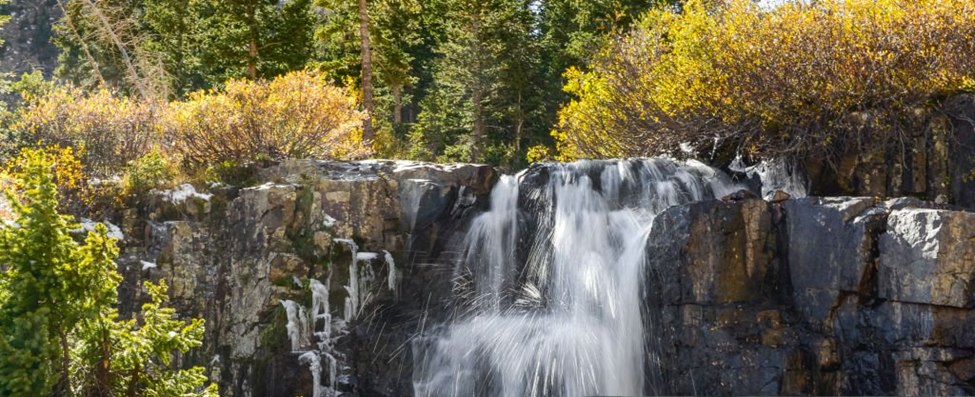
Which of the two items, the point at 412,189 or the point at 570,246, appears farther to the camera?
the point at 412,189

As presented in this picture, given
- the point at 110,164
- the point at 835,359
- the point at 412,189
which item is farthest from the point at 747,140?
the point at 110,164

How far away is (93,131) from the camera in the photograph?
14.0 m

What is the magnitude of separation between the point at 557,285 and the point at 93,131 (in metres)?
9.01

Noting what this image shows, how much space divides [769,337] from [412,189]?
5688mm

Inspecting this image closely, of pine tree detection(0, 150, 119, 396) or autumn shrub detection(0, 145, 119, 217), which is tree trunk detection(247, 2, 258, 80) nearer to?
autumn shrub detection(0, 145, 119, 217)

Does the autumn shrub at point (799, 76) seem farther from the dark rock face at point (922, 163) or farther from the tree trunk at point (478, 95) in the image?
the tree trunk at point (478, 95)

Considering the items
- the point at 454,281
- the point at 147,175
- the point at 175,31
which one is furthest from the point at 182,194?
the point at 175,31

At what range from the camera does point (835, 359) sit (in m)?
8.91

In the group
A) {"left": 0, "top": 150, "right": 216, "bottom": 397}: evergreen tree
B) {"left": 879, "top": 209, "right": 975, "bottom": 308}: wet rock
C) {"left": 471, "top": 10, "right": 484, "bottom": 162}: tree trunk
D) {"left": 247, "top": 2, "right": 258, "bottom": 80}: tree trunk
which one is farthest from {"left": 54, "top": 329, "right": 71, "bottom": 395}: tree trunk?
{"left": 471, "top": 10, "right": 484, "bottom": 162}: tree trunk

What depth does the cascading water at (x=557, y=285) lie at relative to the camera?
33.0ft

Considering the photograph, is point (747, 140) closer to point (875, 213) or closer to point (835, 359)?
point (875, 213)

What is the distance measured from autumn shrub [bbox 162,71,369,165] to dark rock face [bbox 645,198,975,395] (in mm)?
7284

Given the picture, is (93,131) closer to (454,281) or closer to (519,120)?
(454,281)

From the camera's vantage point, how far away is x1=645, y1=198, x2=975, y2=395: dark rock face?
821 cm
